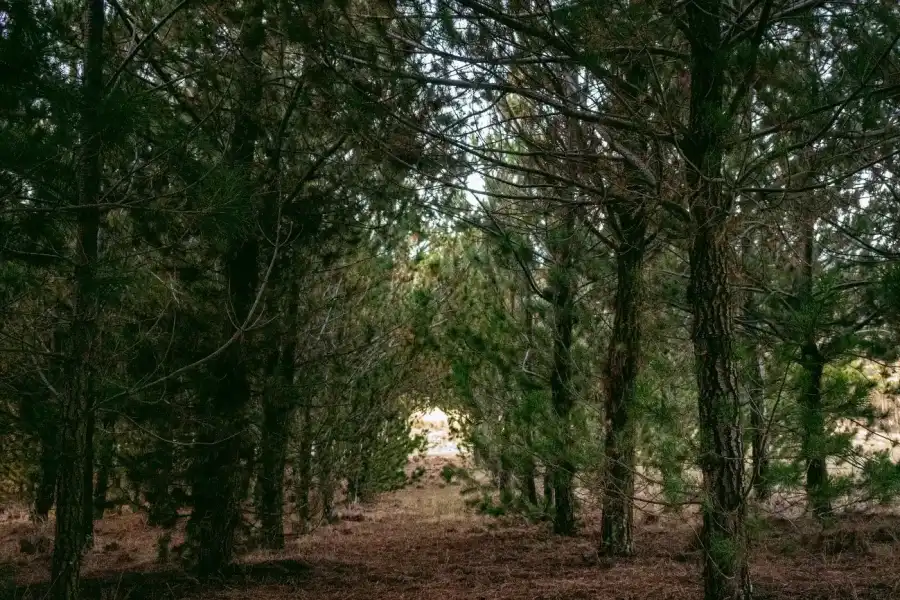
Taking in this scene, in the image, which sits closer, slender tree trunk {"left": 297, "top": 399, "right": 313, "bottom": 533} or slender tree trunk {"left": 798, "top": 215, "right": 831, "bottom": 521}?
slender tree trunk {"left": 798, "top": 215, "right": 831, "bottom": 521}

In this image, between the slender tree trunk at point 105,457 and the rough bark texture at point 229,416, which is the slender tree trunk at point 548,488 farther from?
the slender tree trunk at point 105,457

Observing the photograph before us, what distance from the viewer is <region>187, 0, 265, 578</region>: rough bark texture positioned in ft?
20.8

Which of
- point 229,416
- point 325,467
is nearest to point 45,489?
point 325,467

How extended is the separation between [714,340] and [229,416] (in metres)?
4.05

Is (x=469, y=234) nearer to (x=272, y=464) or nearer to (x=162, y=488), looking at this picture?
(x=272, y=464)

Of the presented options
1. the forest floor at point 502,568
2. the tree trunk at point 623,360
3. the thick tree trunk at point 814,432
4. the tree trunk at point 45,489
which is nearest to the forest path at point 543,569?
the forest floor at point 502,568

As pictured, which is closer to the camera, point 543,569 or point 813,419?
point 813,419


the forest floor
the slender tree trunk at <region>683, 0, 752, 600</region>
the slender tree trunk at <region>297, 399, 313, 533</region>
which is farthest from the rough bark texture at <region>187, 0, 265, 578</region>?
the slender tree trunk at <region>683, 0, 752, 600</region>

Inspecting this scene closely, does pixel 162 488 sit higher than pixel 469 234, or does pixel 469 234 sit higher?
pixel 469 234

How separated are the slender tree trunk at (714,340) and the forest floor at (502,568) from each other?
2.80 ft

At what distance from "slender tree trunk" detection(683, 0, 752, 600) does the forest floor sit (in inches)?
33.6

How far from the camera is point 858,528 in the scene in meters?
7.63

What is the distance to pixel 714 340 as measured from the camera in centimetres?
445

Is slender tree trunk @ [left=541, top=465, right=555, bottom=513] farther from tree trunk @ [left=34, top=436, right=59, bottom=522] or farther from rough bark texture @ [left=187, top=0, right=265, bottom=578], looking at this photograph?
tree trunk @ [left=34, top=436, right=59, bottom=522]
